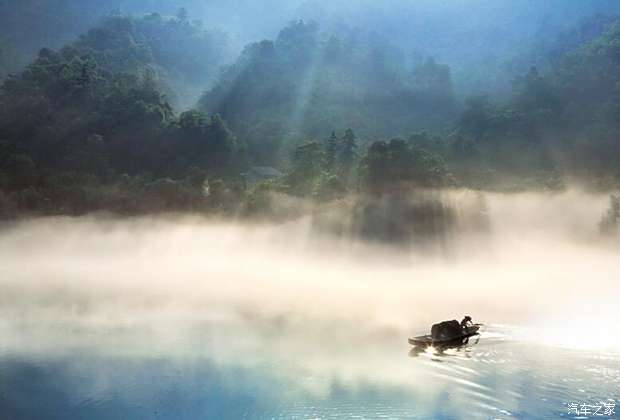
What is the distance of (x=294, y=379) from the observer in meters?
24.6

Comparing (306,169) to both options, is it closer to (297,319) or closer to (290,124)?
(290,124)

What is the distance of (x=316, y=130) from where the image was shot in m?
99.3

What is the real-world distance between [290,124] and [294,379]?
77.5 metres

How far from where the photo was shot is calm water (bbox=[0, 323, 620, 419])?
21250mm

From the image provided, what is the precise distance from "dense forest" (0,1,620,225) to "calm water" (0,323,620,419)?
40846mm

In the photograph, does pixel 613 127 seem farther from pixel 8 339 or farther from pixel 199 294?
pixel 8 339

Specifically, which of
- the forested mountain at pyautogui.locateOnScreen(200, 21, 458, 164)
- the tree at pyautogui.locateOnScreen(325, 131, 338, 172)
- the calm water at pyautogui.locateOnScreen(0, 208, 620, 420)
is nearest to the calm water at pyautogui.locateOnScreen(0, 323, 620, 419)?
the calm water at pyautogui.locateOnScreen(0, 208, 620, 420)

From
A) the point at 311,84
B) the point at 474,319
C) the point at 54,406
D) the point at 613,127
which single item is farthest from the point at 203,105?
the point at 54,406

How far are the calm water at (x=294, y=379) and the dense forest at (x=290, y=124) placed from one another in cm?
4085

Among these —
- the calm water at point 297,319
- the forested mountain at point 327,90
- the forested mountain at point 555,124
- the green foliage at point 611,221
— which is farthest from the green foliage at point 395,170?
the forested mountain at point 327,90

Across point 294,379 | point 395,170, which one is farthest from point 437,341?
point 395,170

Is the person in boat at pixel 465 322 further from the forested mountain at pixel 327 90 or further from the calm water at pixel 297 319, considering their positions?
the forested mountain at pixel 327 90

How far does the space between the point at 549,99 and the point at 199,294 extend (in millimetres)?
67066

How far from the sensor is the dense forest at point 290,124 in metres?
71.2
